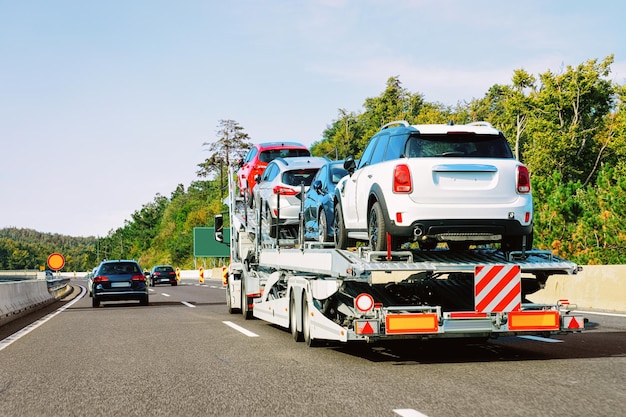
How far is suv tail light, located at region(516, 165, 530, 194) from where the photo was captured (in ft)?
33.0

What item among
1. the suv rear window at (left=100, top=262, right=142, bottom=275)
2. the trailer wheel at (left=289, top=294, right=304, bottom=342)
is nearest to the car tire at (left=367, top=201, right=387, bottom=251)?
the trailer wheel at (left=289, top=294, right=304, bottom=342)

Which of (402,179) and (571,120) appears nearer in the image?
(402,179)

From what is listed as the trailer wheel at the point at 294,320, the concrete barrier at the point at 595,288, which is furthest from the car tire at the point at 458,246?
the concrete barrier at the point at 595,288

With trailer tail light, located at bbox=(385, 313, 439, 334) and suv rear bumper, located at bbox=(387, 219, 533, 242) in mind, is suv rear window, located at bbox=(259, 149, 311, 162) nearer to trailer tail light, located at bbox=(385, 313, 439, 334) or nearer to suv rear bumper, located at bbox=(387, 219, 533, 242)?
suv rear bumper, located at bbox=(387, 219, 533, 242)

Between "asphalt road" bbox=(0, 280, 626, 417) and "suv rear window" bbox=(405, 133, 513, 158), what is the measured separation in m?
2.40

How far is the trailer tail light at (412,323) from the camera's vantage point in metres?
9.48

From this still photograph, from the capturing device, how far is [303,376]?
9133 mm

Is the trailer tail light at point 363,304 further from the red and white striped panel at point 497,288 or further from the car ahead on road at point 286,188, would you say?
the car ahead on road at point 286,188

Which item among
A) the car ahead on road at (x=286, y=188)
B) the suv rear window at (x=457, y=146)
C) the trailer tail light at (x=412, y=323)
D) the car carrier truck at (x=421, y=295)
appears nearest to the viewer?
the trailer tail light at (x=412, y=323)

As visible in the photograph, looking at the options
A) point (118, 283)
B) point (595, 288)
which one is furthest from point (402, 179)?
point (118, 283)

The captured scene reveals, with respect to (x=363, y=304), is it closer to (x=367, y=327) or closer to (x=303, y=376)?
(x=367, y=327)

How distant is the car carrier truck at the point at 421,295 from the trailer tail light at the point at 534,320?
0.01m

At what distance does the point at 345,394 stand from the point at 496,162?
361 centimetres

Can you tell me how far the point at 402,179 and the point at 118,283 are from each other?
1775 centimetres
